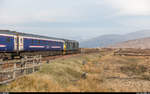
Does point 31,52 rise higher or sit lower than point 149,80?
higher

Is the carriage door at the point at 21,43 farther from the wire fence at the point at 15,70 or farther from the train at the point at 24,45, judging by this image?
the wire fence at the point at 15,70

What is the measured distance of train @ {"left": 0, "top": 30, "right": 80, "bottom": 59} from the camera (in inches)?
899

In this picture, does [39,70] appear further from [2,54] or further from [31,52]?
[31,52]

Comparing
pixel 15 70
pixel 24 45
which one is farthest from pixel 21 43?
pixel 15 70

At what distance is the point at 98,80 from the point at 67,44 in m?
31.1

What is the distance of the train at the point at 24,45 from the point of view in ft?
74.9

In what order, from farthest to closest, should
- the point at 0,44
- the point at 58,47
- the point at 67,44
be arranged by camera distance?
1. the point at 67,44
2. the point at 58,47
3. the point at 0,44

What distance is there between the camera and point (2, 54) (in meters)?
22.4

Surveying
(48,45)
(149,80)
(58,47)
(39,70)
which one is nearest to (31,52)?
(48,45)

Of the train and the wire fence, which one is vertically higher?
the train

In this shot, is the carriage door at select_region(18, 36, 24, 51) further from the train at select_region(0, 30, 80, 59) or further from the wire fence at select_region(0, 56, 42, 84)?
the wire fence at select_region(0, 56, 42, 84)

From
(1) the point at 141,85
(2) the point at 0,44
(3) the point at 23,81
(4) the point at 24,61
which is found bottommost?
(1) the point at 141,85

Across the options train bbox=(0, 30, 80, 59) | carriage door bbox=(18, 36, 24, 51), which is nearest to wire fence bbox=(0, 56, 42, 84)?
train bbox=(0, 30, 80, 59)

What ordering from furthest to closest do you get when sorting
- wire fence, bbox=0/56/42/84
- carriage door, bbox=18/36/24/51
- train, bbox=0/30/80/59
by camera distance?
carriage door, bbox=18/36/24/51
train, bbox=0/30/80/59
wire fence, bbox=0/56/42/84
